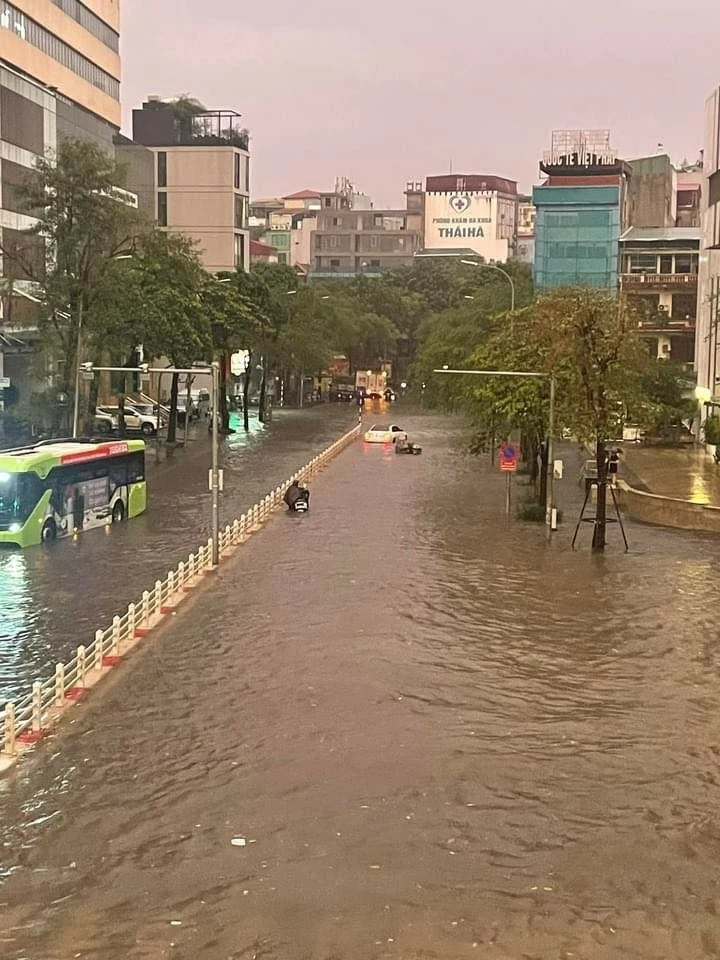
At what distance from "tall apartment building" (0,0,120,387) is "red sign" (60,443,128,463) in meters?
17.6

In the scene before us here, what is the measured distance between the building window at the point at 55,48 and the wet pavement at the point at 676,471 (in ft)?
125

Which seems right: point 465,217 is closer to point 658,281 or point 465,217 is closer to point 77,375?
point 658,281

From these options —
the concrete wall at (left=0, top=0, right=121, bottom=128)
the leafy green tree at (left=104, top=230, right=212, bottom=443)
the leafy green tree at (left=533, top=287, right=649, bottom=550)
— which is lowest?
the leafy green tree at (left=533, top=287, right=649, bottom=550)

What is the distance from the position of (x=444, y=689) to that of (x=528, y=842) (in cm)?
593

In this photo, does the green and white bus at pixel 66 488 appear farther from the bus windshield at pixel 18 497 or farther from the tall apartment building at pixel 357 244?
the tall apartment building at pixel 357 244

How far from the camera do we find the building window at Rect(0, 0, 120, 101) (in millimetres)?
62781

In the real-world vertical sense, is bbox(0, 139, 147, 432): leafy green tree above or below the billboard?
below

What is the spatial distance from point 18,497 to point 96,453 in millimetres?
4001

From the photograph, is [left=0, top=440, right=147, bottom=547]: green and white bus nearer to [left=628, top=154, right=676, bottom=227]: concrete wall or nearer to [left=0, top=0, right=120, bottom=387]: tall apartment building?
[left=0, top=0, right=120, bottom=387]: tall apartment building

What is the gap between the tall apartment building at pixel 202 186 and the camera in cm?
10350

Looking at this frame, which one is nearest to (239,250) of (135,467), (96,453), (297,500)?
(297,500)

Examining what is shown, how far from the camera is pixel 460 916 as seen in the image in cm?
1099

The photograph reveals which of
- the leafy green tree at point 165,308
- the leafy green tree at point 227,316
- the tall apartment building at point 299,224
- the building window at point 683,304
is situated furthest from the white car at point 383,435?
the tall apartment building at point 299,224

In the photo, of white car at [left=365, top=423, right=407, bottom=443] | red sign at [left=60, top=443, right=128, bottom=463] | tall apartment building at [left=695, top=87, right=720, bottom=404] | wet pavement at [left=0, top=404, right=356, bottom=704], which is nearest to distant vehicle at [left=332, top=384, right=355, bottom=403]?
white car at [left=365, top=423, right=407, bottom=443]
